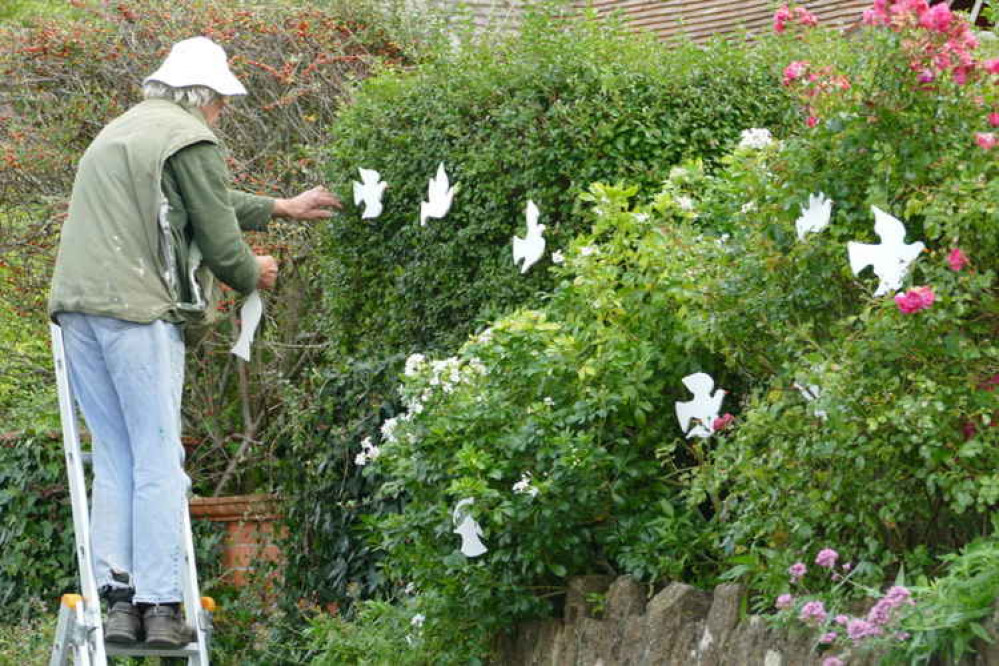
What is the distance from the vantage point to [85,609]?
→ 14.3 ft

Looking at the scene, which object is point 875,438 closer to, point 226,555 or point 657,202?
point 657,202

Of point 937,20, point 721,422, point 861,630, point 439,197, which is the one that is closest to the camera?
point 861,630

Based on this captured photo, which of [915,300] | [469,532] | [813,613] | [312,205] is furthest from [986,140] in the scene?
[312,205]

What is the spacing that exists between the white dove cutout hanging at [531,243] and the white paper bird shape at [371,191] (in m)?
1.10

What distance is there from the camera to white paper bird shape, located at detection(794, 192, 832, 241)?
3896 millimetres

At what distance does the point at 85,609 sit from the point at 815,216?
2.37 meters

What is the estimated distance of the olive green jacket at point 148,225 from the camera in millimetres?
4582

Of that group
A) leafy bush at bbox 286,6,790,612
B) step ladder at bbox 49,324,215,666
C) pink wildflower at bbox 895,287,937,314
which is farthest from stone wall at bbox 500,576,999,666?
leafy bush at bbox 286,6,790,612

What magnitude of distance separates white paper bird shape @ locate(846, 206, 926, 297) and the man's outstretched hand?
2843mm

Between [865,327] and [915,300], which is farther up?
[915,300]

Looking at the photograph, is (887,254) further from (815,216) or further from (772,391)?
(772,391)

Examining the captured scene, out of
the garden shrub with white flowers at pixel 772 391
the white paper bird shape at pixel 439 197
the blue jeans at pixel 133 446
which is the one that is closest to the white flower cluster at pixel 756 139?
the garden shrub with white flowers at pixel 772 391

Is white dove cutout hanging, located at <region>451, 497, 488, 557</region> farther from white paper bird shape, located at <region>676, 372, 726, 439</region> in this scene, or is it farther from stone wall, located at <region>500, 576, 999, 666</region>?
white paper bird shape, located at <region>676, 372, 726, 439</region>

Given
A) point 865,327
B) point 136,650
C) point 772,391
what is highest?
point 865,327
